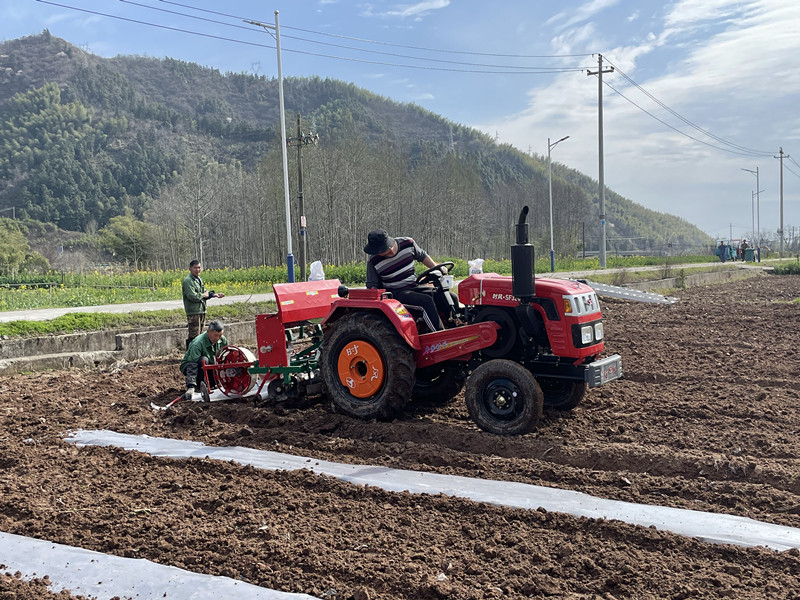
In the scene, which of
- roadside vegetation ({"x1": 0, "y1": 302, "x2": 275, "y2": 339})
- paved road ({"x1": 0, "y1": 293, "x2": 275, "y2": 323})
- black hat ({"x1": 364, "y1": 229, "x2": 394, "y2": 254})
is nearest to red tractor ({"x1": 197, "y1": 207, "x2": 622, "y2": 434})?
black hat ({"x1": 364, "y1": 229, "x2": 394, "y2": 254})

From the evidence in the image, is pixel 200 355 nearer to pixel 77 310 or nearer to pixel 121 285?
pixel 77 310

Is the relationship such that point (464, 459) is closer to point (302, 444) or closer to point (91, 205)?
point (302, 444)

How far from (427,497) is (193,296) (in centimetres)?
662

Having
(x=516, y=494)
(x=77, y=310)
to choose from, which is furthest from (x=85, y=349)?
(x=516, y=494)

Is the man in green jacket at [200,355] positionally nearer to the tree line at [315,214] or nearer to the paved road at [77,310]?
the paved road at [77,310]

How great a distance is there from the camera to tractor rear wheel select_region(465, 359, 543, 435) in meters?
5.63

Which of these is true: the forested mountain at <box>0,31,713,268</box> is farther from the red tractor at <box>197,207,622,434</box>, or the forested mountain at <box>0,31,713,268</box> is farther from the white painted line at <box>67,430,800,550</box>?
the white painted line at <box>67,430,800,550</box>

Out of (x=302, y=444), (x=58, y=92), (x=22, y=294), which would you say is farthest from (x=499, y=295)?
(x=58, y=92)

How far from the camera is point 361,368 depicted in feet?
21.2

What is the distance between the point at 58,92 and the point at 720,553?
147m

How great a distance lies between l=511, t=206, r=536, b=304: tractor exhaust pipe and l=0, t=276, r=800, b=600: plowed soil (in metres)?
1.23

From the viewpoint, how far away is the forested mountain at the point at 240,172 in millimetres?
47031

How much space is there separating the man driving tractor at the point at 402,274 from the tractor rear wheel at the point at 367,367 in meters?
0.35

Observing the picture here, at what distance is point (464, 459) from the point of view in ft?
16.7
